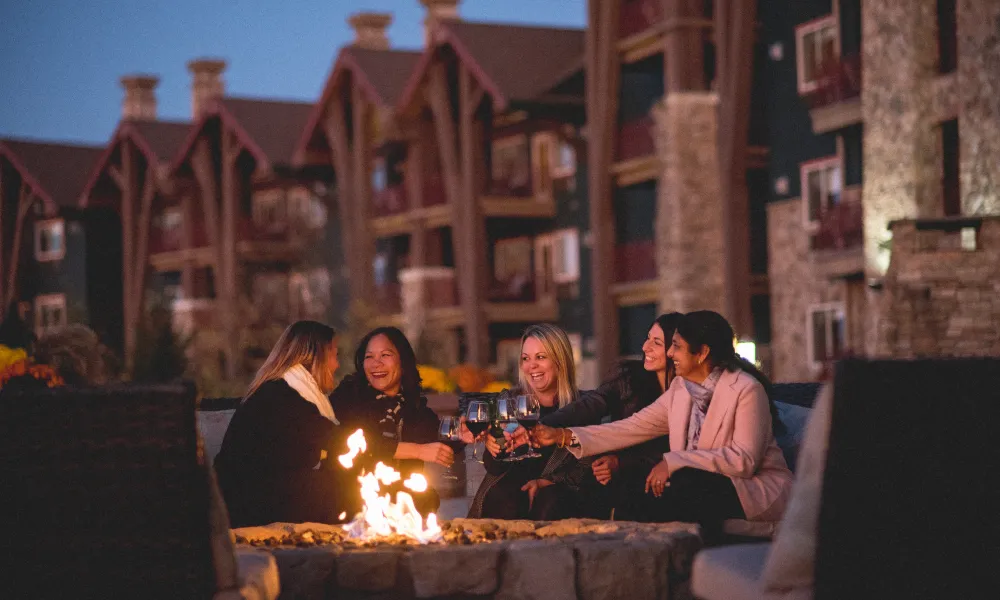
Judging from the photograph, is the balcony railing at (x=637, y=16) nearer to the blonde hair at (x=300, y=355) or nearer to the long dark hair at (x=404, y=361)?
the long dark hair at (x=404, y=361)

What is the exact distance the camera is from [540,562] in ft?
22.8

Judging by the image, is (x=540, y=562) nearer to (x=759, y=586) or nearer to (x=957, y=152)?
(x=759, y=586)

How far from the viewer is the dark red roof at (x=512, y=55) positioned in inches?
1316

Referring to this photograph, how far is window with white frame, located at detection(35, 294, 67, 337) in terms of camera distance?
5206 cm

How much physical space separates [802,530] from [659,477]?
93.9 inches

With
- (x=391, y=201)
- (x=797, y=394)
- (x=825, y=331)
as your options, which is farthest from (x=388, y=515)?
(x=391, y=201)

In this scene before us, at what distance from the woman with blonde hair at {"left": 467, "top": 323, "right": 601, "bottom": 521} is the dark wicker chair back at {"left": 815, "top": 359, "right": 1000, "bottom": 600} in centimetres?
338

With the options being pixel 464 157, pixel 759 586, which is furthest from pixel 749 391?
pixel 464 157

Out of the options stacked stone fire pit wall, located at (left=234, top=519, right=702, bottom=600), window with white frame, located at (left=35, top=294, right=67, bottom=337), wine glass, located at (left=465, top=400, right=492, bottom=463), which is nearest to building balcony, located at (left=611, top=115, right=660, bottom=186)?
wine glass, located at (left=465, top=400, right=492, bottom=463)

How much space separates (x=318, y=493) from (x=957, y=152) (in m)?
16.9

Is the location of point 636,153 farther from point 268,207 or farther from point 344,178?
point 268,207

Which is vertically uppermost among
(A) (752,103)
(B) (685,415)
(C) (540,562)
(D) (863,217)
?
(A) (752,103)

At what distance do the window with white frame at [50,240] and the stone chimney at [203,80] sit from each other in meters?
5.91

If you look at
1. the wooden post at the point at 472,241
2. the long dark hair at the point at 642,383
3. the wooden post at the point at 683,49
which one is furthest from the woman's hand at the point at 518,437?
the wooden post at the point at 472,241
